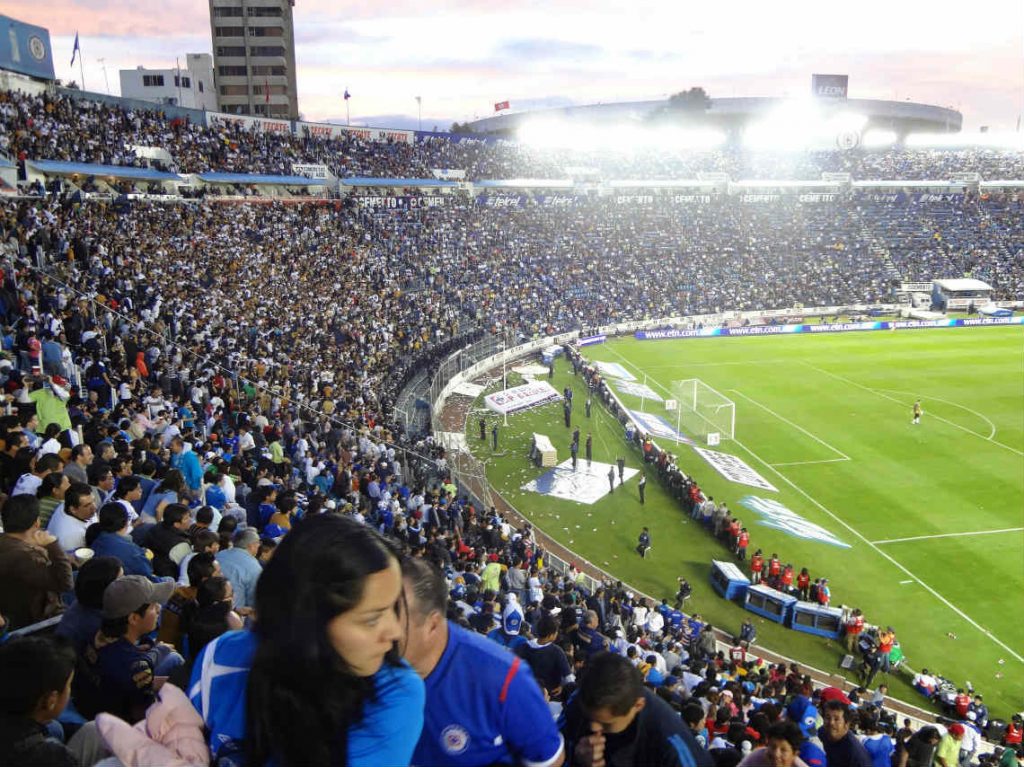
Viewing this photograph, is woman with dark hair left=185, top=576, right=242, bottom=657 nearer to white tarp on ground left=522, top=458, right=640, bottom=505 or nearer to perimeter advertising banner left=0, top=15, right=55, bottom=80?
white tarp on ground left=522, top=458, right=640, bottom=505

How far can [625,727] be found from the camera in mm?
3145

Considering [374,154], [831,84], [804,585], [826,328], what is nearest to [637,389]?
[804,585]

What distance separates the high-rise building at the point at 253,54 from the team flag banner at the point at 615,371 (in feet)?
170

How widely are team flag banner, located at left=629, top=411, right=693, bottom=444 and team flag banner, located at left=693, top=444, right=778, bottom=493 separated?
1214 millimetres

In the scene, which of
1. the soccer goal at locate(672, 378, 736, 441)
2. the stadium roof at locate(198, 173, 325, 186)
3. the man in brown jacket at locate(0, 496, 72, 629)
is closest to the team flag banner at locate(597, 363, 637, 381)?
the soccer goal at locate(672, 378, 736, 441)

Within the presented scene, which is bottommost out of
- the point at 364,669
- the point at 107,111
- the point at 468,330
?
the point at 468,330

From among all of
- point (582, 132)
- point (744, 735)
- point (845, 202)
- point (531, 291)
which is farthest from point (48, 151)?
point (582, 132)

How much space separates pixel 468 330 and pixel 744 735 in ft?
124

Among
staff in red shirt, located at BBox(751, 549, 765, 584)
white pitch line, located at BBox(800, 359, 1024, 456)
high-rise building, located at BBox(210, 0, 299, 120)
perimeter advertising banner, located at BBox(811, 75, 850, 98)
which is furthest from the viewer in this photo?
perimeter advertising banner, located at BBox(811, 75, 850, 98)

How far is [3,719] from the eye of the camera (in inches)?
118

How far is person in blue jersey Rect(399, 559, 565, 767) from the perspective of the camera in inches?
106

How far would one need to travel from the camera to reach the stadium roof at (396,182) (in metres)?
53.5

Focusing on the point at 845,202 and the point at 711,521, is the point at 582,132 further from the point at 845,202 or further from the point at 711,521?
the point at 711,521

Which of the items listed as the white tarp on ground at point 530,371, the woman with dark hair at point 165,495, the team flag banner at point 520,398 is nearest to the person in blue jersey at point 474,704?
the woman with dark hair at point 165,495
